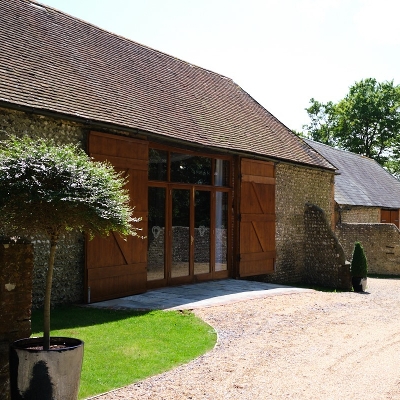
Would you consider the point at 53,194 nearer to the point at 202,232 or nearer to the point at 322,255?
the point at 202,232

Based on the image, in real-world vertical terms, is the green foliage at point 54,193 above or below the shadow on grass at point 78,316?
above

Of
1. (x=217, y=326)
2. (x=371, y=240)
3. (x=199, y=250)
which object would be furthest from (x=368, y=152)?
(x=217, y=326)

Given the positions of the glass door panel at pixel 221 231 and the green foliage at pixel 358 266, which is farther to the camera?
the green foliage at pixel 358 266

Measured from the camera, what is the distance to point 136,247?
34.8ft

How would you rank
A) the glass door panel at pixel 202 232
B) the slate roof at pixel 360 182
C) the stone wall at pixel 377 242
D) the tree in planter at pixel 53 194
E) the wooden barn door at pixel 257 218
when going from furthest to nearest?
the slate roof at pixel 360 182 → the stone wall at pixel 377 242 → the wooden barn door at pixel 257 218 → the glass door panel at pixel 202 232 → the tree in planter at pixel 53 194

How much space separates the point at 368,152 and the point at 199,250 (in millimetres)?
37244

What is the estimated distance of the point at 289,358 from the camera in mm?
6680

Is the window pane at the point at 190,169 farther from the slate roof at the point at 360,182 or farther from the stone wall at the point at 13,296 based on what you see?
the slate roof at the point at 360,182

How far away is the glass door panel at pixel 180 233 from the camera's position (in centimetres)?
1190

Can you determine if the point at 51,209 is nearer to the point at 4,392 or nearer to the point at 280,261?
the point at 4,392

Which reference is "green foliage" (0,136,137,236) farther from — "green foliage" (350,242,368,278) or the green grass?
"green foliage" (350,242,368,278)

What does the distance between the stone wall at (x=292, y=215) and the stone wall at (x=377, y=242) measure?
4.68 meters

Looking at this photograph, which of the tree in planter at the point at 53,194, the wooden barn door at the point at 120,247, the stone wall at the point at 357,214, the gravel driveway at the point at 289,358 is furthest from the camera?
the stone wall at the point at 357,214

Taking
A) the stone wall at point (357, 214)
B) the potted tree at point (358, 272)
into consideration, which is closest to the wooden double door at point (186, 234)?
the potted tree at point (358, 272)
